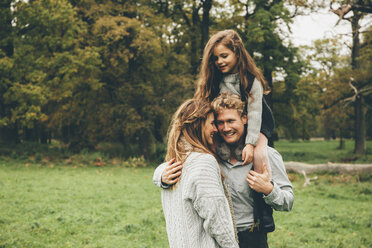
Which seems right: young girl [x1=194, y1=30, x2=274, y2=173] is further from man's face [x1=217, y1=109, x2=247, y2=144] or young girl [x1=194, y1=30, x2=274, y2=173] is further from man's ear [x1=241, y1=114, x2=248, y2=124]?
man's face [x1=217, y1=109, x2=247, y2=144]

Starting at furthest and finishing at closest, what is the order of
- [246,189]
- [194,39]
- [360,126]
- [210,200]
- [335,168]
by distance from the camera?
1. [194,39]
2. [360,126]
3. [335,168]
4. [246,189]
5. [210,200]

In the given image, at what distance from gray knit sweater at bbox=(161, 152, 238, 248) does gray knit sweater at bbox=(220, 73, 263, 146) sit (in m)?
0.65

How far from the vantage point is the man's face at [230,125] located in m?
2.57

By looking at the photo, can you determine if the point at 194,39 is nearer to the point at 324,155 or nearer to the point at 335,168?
the point at 324,155

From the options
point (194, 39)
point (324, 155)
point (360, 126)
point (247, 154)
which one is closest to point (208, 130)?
point (247, 154)

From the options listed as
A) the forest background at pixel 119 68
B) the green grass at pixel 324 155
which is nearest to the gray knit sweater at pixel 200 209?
the forest background at pixel 119 68

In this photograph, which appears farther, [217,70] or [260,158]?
[217,70]

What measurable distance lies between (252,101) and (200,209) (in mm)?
1155

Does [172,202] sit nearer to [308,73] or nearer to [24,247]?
[24,247]

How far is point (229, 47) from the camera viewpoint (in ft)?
9.88

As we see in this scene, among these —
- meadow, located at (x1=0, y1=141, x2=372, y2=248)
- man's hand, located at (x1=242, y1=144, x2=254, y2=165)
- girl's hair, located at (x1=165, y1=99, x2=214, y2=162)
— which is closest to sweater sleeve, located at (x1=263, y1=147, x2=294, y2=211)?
man's hand, located at (x1=242, y1=144, x2=254, y2=165)

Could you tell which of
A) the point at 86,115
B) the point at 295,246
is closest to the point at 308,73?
the point at 86,115

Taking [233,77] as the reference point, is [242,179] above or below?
below

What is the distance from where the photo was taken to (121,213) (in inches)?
326
